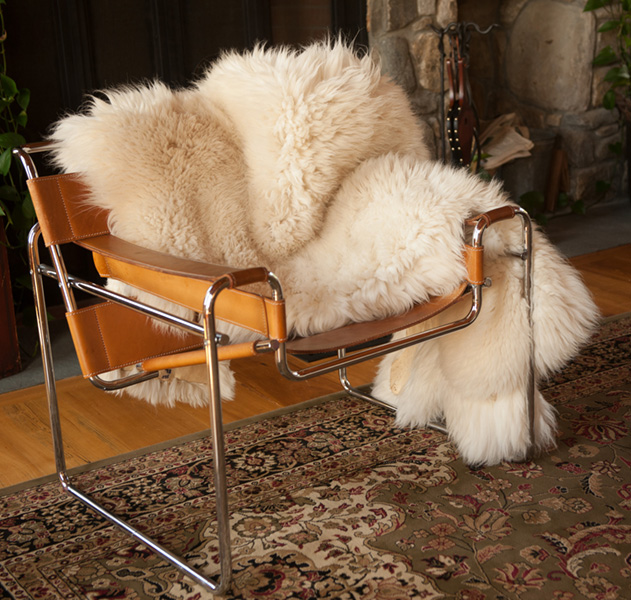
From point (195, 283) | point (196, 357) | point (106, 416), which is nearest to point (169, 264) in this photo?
point (195, 283)

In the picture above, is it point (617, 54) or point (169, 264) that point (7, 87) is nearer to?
point (169, 264)

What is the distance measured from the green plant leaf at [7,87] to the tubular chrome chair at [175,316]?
2.52 feet

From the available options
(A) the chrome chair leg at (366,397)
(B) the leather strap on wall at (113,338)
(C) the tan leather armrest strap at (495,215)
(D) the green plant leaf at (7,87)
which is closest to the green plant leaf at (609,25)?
(A) the chrome chair leg at (366,397)

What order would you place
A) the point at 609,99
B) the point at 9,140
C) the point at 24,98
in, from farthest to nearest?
1. the point at 609,99
2. the point at 24,98
3. the point at 9,140

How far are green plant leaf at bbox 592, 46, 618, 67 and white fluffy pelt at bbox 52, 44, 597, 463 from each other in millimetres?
2189

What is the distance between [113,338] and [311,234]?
46cm

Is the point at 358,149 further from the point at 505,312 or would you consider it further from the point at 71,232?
the point at 71,232

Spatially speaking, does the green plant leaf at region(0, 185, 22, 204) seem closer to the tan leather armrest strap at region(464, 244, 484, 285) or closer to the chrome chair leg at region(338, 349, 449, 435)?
the chrome chair leg at region(338, 349, 449, 435)

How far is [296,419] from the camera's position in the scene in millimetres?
1965

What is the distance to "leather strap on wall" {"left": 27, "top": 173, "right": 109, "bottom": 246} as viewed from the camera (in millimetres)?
1493

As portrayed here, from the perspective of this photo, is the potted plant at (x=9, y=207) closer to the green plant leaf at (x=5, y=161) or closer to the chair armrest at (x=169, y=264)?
the green plant leaf at (x=5, y=161)

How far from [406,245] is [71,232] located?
0.65 m

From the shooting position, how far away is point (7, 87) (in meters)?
2.22

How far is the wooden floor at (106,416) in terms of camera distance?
1847mm
